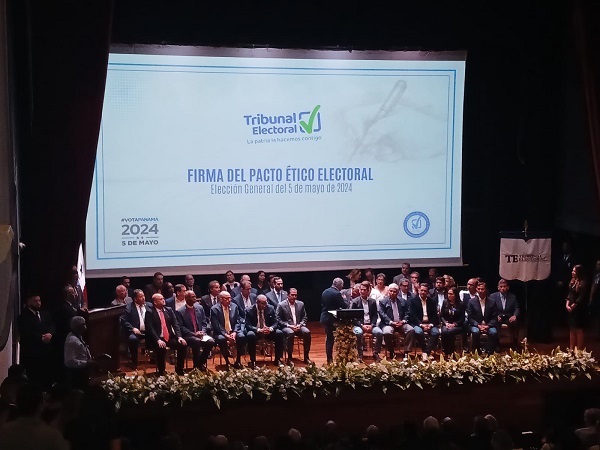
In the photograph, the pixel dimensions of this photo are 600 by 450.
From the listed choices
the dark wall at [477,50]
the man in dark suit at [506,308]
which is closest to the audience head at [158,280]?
the dark wall at [477,50]

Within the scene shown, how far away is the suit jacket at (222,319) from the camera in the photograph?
9.45m

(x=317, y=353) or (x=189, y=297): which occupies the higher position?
(x=189, y=297)

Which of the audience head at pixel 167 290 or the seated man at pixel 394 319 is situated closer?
the seated man at pixel 394 319

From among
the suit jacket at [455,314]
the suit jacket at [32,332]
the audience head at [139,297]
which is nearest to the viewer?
the suit jacket at [32,332]

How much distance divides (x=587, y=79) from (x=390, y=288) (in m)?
3.29

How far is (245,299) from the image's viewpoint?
32.3 feet

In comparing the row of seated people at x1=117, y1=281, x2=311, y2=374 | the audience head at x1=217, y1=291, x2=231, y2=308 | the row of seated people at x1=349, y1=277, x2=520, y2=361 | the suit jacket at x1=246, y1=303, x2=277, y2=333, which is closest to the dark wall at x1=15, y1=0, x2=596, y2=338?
the row of seated people at x1=349, y1=277, x2=520, y2=361

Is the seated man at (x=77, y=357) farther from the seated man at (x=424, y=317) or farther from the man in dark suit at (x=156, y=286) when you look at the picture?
the seated man at (x=424, y=317)

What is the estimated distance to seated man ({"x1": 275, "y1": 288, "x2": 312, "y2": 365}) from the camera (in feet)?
31.6

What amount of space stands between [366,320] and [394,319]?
336mm

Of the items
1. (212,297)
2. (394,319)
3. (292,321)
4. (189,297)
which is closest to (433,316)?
(394,319)

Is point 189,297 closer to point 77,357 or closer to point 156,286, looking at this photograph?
point 156,286

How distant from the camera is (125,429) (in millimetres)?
6945

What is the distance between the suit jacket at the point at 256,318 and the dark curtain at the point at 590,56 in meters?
3.93
